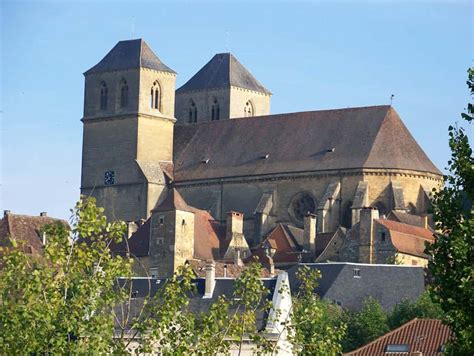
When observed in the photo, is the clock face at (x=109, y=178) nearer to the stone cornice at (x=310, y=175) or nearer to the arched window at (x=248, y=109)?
the stone cornice at (x=310, y=175)

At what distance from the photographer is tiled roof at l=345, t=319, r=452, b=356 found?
58969 mm

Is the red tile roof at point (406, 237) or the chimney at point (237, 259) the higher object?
the red tile roof at point (406, 237)

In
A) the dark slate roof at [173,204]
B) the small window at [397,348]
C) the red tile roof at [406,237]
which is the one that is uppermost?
the dark slate roof at [173,204]

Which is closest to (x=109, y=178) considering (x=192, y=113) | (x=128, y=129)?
(x=128, y=129)

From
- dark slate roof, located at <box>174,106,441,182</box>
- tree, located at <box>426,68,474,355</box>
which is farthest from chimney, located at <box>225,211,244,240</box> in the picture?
tree, located at <box>426,68,474,355</box>

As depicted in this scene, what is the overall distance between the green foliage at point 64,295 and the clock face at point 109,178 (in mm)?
70773

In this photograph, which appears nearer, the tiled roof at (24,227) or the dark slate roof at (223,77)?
the tiled roof at (24,227)

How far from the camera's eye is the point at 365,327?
3022 inches

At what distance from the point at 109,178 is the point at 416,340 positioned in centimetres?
4851

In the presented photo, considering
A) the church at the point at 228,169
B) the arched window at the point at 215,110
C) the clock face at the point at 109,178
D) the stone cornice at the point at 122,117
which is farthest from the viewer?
the arched window at the point at 215,110

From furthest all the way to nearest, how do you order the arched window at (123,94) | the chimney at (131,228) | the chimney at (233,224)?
the arched window at (123,94), the chimney at (233,224), the chimney at (131,228)

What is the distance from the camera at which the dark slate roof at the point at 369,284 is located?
8506 cm

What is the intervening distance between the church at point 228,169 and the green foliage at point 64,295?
60014 mm

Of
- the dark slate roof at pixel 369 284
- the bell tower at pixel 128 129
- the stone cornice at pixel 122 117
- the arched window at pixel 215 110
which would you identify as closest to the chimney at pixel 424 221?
the dark slate roof at pixel 369 284
